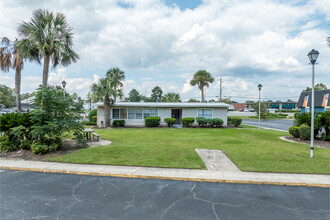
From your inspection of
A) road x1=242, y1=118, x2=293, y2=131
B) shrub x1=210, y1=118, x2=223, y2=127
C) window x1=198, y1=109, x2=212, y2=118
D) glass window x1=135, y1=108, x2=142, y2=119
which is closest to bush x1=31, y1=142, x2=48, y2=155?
glass window x1=135, y1=108, x2=142, y2=119

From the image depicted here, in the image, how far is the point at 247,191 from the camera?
472 cm

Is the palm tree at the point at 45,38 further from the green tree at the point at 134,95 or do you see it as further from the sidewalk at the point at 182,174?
the green tree at the point at 134,95

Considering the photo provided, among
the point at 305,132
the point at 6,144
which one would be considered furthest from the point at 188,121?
the point at 6,144

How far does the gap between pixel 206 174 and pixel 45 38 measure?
11.3 meters

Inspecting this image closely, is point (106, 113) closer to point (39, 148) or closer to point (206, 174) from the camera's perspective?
point (39, 148)

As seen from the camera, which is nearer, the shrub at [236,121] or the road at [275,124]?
the shrub at [236,121]

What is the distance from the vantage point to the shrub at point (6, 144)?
27.5ft

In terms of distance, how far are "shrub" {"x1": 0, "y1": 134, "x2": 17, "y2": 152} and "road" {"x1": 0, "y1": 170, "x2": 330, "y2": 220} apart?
11.9 ft

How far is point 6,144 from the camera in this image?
8438mm

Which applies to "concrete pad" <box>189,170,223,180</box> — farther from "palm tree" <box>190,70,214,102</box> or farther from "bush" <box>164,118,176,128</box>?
"palm tree" <box>190,70,214,102</box>

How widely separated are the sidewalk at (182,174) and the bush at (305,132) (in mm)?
7454

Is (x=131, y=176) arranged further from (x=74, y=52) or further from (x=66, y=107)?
(x=74, y=52)

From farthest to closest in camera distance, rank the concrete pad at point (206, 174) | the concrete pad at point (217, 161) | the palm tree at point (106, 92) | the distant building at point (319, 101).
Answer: the distant building at point (319, 101)
the palm tree at point (106, 92)
the concrete pad at point (217, 161)
the concrete pad at point (206, 174)

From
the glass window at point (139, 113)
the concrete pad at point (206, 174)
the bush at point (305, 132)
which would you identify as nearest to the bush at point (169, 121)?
the glass window at point (139, 113)
